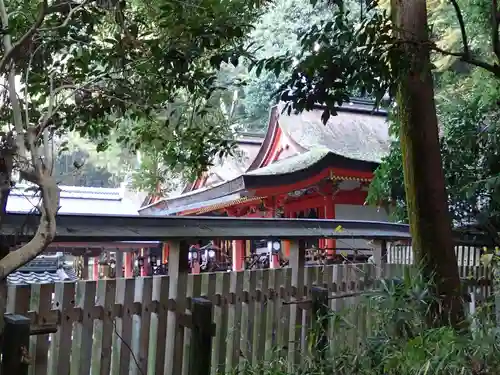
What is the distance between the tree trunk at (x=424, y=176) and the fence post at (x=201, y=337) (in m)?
1.24

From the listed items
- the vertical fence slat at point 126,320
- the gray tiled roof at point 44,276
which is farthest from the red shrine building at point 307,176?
the vertical fence slat at point 126,320

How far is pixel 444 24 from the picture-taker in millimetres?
10906

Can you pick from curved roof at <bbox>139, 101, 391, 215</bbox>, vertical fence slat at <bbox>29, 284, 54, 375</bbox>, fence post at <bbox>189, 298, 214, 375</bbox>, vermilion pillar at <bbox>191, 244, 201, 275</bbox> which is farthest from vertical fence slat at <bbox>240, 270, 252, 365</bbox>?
vermilion pillar at <bbox>191, 244, 201, 275</bbox>

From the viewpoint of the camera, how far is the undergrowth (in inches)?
88.7

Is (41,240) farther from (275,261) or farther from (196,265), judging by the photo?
(196,265)

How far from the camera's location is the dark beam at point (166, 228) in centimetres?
261

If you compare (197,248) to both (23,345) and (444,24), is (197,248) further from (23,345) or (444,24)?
(23,345)

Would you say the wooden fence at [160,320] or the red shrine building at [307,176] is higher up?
the red shrine building at [307,176]

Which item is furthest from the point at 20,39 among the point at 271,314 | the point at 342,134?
the point at 342,134

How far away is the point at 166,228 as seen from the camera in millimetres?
3119

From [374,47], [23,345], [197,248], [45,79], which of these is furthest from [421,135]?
[197,248]

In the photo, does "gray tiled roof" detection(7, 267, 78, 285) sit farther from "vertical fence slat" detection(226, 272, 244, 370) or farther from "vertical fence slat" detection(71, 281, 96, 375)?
"vertical fence slat" detection(71, 281, 96, 375)

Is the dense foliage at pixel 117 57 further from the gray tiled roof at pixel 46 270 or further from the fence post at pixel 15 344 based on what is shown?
the gray tiled roof at pixel 46 270

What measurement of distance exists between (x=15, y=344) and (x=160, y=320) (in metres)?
0.86
